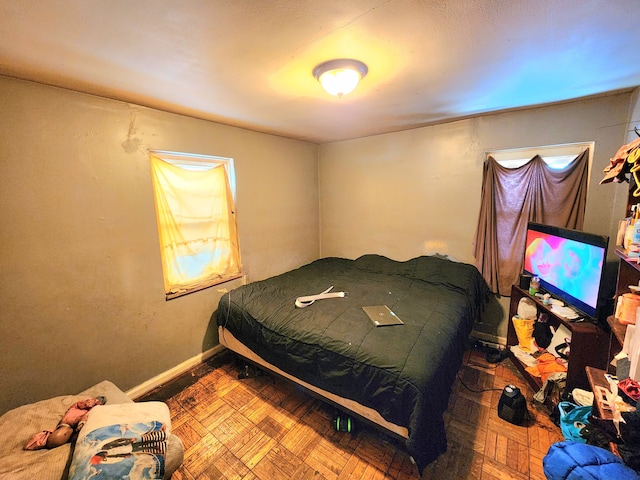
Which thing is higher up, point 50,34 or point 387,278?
point 50,34

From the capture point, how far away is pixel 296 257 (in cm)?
374

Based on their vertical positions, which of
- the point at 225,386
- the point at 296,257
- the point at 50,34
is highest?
the point at 50,34

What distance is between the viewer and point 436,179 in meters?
2.98

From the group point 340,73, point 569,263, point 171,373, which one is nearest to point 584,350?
point 569,263

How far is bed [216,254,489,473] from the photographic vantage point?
1.43 meters

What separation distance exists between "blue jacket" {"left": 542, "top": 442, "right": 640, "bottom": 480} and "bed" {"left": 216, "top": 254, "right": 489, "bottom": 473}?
1.74ft

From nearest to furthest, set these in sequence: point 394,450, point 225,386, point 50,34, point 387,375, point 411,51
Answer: point 50,34
point 411,51
point 387,375
point 394,450
point 225,386

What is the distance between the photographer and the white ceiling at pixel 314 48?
1.03 metres

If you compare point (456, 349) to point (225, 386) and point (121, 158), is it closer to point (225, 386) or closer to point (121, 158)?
point (225, 386)

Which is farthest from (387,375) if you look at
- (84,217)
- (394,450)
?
(84,217)

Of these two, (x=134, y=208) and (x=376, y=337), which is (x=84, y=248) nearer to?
(x=134, y=208)

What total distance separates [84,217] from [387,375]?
92.4 inches

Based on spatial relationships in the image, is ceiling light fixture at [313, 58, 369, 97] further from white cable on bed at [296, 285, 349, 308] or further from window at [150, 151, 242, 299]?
white cable on bed at [296, 285, 349, 308]

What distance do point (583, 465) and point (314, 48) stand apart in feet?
6.77
